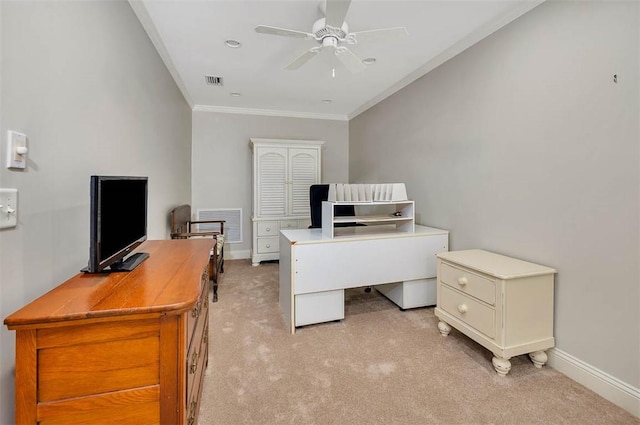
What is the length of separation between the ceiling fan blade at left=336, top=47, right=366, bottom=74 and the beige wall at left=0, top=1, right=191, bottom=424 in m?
1.46

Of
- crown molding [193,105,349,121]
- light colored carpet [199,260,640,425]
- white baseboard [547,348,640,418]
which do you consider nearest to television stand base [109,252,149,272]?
light colored carpet [199,260,640,425]

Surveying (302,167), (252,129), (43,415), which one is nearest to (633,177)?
(43,415)

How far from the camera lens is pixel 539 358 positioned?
6.33 feet

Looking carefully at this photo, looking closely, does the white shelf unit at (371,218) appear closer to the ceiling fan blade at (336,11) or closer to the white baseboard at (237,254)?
the ceiling fan blade at (336,11)

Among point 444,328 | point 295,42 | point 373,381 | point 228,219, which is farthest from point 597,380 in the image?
point 228,219

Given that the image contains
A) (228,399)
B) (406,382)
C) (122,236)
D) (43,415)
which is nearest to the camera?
(43,415)

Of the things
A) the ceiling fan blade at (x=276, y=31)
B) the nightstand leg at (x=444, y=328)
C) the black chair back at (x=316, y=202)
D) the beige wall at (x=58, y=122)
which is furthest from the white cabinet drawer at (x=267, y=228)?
the ceiling fan blade at (x=276, y=31)

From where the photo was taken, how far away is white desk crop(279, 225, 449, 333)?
2.40 meters

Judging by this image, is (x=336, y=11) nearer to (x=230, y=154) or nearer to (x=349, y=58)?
(x=349, y=58)

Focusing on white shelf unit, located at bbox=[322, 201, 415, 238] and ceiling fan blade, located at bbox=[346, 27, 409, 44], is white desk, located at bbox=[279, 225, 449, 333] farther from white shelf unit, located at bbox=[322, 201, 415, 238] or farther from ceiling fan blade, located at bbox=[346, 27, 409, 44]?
ceiling fan blade, located at bbox=[346, 27, 409, 44]

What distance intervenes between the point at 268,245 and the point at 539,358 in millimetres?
3543

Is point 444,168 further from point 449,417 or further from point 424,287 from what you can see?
point 449,417

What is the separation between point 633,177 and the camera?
5.11 feet

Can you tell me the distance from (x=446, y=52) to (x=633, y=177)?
1.90 metres
